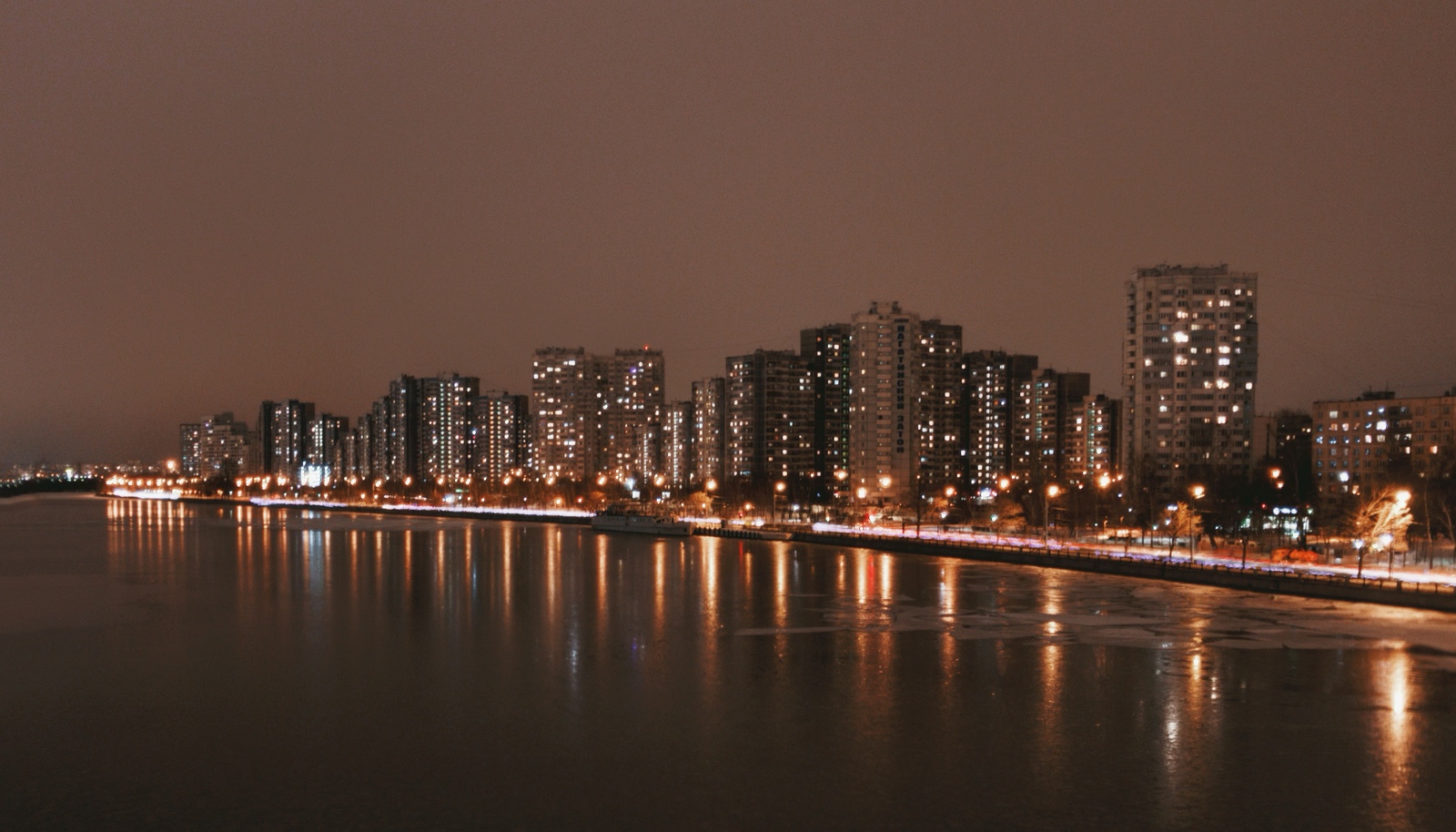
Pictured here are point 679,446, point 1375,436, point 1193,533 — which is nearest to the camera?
point 1193,533

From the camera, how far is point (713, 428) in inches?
3243


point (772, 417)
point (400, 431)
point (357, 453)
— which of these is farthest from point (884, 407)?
point (357, 453)

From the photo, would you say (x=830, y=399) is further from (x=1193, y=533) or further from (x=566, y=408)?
(x=1193, y=533)

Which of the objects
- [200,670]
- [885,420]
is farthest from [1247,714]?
[885,420]

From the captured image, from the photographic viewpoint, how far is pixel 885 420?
217 ft

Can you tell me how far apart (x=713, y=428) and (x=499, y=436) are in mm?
30449

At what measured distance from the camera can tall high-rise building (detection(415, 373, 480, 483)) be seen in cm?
10819

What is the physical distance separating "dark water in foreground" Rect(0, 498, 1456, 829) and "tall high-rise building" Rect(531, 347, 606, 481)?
69714mm

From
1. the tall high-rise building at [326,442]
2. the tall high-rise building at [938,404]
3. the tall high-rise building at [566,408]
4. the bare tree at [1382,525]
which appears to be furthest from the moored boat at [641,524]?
the tall high-rise building at [326,442]

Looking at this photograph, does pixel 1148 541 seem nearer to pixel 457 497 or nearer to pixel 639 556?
pixel 639 556

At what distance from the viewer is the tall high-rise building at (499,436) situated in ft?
341

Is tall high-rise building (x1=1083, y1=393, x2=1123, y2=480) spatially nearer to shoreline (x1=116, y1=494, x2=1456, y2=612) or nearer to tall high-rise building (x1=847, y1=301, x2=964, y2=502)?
tall high-rise building (x1=847, y1=301, x2=964, y2=502)

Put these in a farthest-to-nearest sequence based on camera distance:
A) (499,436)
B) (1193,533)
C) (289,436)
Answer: (289,436) < (499,436) < (1193,533)

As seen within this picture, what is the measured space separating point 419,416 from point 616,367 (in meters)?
28.1
